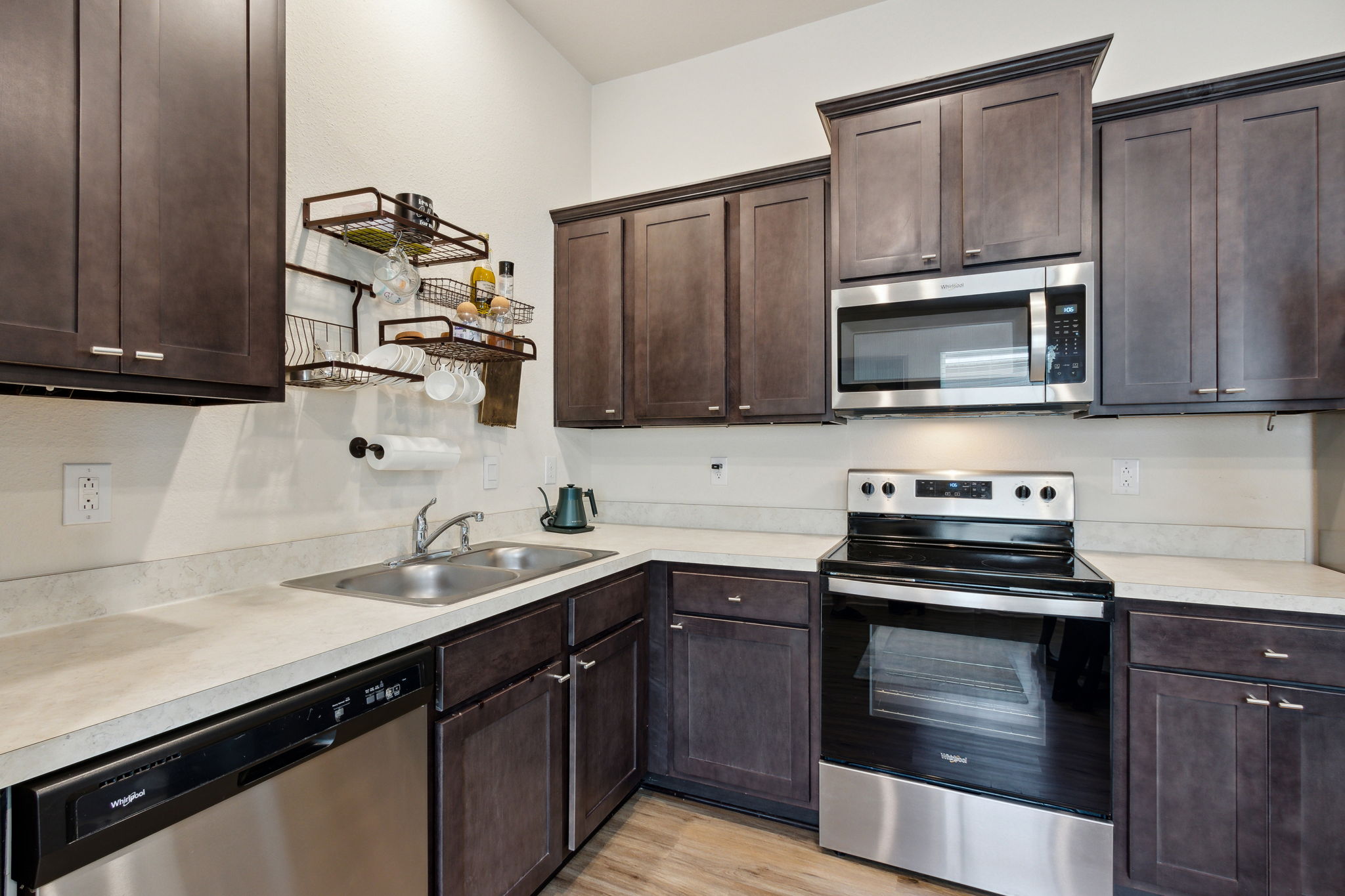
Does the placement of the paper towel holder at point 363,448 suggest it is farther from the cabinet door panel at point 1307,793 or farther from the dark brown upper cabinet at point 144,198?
the cabinet door panel at point 1307,793

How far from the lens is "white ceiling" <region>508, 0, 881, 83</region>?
102 inches

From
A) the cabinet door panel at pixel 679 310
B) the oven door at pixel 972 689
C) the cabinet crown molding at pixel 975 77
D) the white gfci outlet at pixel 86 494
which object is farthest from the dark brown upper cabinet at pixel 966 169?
the white gfci outlet at pixel 86 494

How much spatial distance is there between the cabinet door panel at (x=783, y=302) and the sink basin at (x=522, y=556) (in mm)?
881

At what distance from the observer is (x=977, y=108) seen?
2051 millimetres

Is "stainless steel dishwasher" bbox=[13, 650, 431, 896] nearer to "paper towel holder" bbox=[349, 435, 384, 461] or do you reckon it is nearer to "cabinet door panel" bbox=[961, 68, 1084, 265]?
"paper towel holder" bbox=[349, 435, 384, 461]

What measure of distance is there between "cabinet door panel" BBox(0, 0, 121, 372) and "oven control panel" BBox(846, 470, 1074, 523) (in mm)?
2228

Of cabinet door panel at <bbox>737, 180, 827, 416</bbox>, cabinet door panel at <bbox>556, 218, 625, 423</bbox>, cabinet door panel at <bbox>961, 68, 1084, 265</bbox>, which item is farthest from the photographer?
cabinet door panel at <bbox>556, 218, 625, 423</bbox>

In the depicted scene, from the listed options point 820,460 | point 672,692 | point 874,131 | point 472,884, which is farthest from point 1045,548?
point 472,884

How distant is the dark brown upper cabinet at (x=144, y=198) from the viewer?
3.11 feet

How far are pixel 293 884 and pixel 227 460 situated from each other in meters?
0.99

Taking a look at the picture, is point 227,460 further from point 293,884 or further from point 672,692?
point 672,692

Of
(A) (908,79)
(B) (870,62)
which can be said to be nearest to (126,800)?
(A) (908,79)

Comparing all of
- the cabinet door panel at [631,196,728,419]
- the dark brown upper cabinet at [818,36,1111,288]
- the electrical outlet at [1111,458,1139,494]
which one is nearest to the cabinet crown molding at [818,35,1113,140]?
the dark brown upper cabinet at [818,36,1111,288]

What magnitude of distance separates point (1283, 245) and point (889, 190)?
112cm
